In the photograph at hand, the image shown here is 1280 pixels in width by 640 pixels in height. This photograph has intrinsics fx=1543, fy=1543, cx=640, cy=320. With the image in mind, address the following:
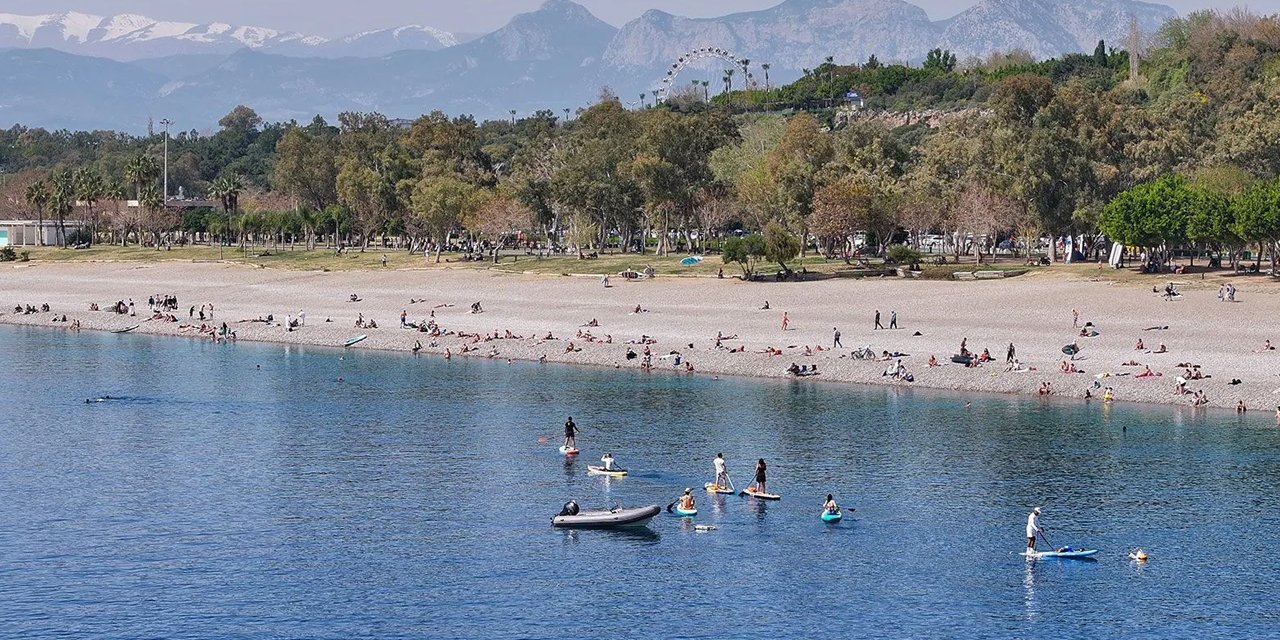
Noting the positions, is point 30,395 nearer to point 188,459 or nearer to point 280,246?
point 188,459

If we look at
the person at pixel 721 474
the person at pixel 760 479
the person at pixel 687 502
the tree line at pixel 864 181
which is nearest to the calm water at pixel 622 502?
the person at pixel 760 479

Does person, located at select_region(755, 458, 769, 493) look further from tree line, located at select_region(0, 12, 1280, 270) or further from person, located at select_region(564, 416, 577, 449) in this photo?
tree line, located at select_region(0, 12, 1280, 270)

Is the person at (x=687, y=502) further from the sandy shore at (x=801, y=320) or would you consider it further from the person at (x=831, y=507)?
the sandy shore at (x=801, y=320)

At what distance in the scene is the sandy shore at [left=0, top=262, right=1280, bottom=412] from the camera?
8038 centimetres

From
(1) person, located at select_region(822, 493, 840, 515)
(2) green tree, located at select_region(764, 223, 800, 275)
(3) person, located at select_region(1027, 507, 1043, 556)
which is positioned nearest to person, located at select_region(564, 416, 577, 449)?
(1) person, located at select_region(822, 493, 840, 515)

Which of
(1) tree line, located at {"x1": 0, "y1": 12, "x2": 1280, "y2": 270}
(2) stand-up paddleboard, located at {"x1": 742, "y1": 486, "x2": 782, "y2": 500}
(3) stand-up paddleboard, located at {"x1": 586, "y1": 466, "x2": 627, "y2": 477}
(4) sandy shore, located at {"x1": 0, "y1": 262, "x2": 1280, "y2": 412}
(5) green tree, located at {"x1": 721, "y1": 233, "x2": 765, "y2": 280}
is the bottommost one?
(2) stand-up paddleboard, located at {"x1": 742, "y1": 486, "x2": 782, "y2": 500}

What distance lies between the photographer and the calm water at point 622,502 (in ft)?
137

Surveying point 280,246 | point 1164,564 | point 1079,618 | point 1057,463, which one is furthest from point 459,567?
point 280,246

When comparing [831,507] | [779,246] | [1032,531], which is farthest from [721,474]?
[779,246]

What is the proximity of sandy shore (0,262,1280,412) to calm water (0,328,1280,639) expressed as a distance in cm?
493

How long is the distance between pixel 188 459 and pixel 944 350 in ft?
142

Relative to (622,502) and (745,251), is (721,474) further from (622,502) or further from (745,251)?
(745,251)

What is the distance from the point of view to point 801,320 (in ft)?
328

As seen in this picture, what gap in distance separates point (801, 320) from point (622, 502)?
4676 centimetres
